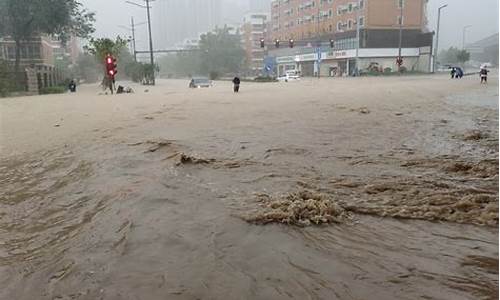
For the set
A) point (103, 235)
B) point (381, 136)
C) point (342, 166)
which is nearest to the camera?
point (103, 235)

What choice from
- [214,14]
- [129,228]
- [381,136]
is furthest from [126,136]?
[214,14]

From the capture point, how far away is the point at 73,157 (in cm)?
952

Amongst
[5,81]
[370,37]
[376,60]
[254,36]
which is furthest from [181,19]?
[5,81]

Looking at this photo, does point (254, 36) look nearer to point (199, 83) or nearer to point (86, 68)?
point (86, 68)

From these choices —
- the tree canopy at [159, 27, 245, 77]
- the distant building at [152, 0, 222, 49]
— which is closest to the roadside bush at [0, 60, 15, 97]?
the tree canopy at [159, 27, 245, 77]

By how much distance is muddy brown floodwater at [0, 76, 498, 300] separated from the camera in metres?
3.79

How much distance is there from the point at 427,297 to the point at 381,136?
7.74 m

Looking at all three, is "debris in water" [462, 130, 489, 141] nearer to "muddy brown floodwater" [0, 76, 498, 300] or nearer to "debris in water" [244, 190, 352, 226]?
"muddy brown floodwater" [0, 76, 498, 300]

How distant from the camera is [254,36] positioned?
11112 cm

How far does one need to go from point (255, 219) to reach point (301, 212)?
0.50 meters

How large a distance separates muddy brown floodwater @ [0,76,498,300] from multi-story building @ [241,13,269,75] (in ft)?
310

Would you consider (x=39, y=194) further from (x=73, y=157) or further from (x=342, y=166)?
(x=342, y=166)

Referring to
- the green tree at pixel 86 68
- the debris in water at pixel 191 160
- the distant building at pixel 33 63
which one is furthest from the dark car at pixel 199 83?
the green tree at pixel 86 68

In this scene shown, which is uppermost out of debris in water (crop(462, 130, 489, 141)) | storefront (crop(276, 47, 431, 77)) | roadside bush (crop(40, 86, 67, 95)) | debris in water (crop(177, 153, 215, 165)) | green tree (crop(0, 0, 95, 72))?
green tree (crop(0, 0, 95, 72))
